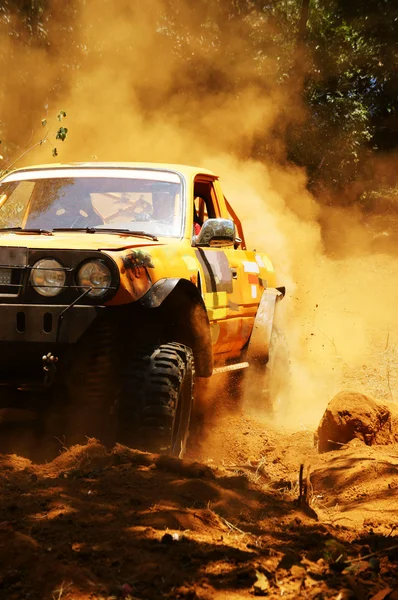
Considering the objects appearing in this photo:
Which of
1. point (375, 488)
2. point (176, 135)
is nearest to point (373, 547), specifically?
point (375, 488)

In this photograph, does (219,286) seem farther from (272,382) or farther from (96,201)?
(272,382)

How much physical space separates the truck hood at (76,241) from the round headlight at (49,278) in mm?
118

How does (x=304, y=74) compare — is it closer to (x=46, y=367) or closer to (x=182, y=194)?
(x=182, y=194)

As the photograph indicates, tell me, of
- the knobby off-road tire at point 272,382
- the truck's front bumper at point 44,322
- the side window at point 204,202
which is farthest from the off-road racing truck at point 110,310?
the knobby off-road tire at point 272,382

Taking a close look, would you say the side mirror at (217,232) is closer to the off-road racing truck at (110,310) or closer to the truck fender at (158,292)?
the off-road racing truck at (110,310)

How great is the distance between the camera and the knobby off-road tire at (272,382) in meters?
7.51

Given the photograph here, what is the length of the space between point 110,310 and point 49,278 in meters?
0.37

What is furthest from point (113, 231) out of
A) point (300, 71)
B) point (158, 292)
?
point (300, 71)

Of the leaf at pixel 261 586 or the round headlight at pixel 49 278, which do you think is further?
the round headlight at pixel 49 278

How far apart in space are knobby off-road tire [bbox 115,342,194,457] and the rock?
2.02 metres

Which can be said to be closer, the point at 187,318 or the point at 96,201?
the point at 187,318

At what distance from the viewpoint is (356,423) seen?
255 inches

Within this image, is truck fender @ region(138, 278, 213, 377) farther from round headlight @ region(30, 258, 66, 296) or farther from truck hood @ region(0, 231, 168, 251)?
round headlight @ region(30, 258, 66, 296)

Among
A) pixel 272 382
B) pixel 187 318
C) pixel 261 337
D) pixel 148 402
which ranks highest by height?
pixel 187 318
